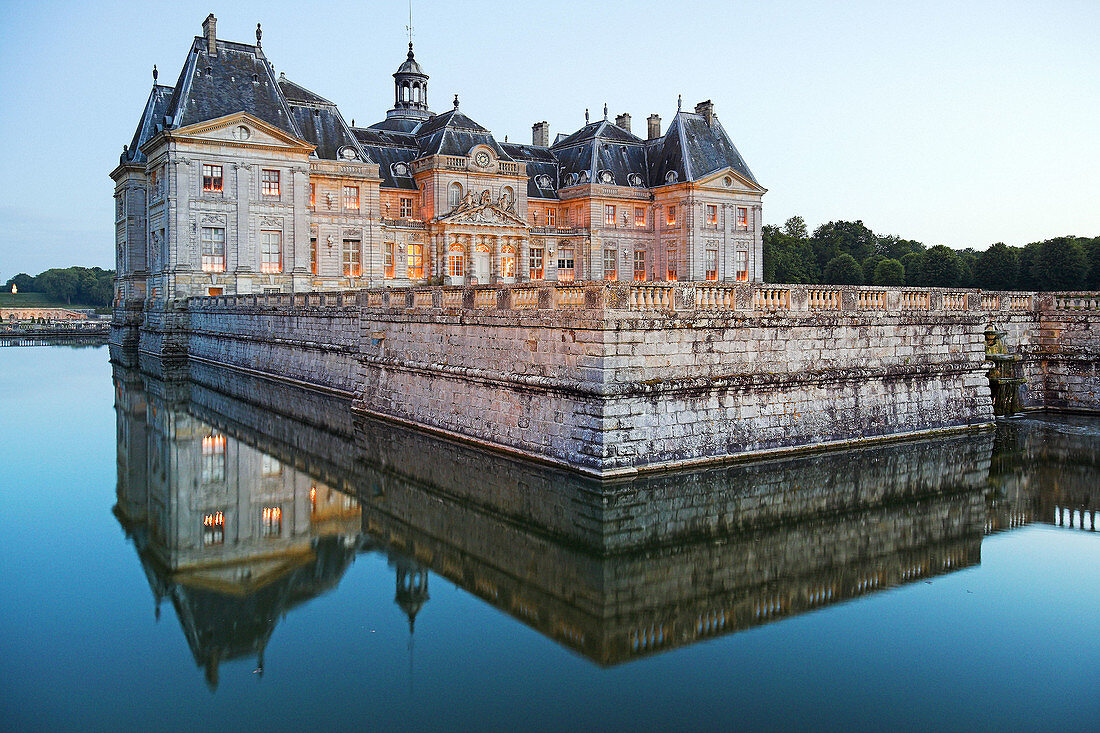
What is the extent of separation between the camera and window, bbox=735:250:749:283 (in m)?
58.2

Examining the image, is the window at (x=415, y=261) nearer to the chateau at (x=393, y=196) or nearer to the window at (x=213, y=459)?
the chateau at (x=393, y=196)

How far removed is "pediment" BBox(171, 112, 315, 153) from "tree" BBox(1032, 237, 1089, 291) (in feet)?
143

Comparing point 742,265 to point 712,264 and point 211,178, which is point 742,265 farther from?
point 211,178

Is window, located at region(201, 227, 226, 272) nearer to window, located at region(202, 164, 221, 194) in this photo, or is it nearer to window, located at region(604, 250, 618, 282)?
window, located at region(202, 164, 221, 194)

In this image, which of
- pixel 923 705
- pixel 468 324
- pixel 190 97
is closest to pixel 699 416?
pixel 468 324

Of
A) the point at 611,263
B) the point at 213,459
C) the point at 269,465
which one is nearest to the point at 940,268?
the point at 611,263

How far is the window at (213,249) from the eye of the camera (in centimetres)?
4231

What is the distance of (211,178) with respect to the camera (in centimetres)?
4238

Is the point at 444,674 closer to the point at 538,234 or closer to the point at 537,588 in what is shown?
the point at 537,588

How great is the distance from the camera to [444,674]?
8.09 m

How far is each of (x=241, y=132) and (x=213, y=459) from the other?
95.2ft

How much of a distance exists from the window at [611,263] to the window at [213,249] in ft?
79.3

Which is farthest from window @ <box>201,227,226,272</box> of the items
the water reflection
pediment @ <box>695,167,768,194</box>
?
pediment @ <box>695,167,768,194</box>

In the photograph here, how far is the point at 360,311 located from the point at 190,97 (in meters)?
24.8
